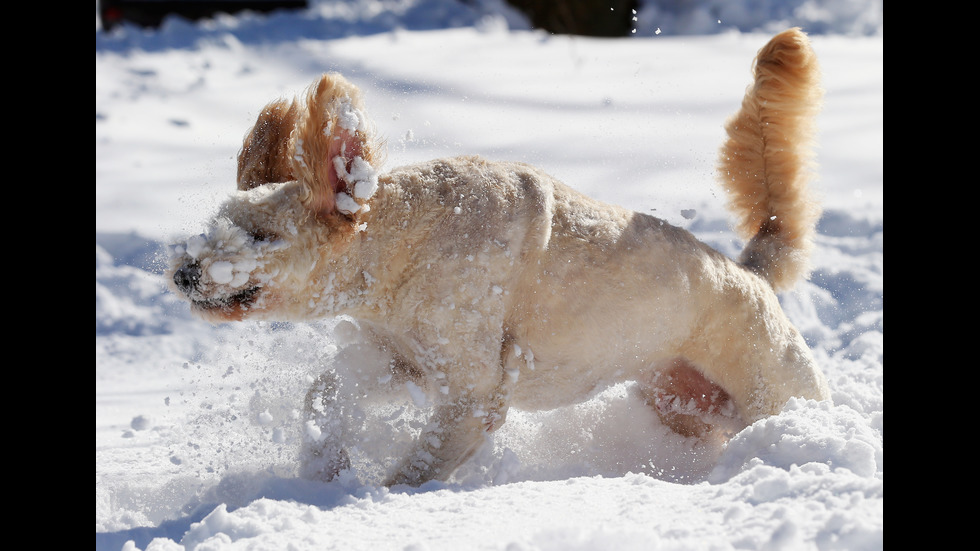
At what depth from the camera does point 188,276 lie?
8.33 ft

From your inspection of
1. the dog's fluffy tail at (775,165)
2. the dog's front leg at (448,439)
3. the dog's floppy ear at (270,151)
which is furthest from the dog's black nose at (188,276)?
the dog's fluffy tail at (775,165)

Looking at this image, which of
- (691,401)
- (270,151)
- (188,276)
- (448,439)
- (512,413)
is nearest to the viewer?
(188,276)

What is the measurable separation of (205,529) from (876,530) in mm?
1738

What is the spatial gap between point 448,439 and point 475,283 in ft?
1.90

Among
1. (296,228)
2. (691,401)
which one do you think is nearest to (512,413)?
(691,401)

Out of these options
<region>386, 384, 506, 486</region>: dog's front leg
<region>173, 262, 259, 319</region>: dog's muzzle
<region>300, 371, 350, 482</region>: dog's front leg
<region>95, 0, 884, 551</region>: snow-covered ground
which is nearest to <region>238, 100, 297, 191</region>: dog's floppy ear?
<region>95, 0, 884, 551</region>: snow-covered ground

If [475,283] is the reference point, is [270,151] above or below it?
above

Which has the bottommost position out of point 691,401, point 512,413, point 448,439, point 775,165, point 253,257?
point 512,413

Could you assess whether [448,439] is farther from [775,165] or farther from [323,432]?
[775,165]

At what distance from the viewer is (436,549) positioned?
6.66 ft

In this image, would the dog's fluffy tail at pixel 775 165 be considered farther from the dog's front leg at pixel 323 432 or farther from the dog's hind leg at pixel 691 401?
the dog's front leg at pixel 323 432

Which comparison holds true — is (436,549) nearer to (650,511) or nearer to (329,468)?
(650,511)

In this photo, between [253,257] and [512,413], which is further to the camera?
[512,413]

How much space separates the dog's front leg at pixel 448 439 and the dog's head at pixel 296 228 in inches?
24.1
